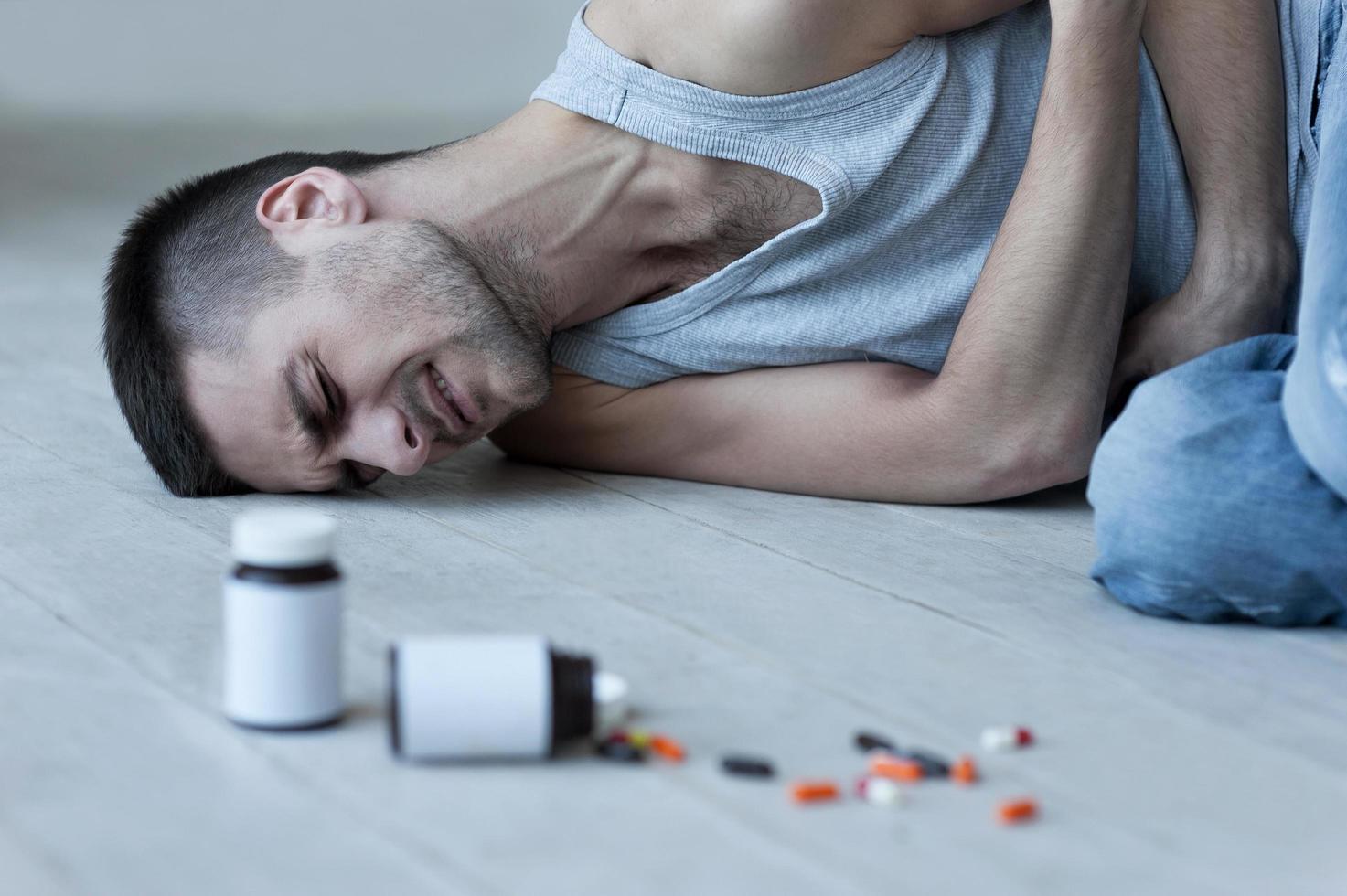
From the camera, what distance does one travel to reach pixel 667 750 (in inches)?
48.1

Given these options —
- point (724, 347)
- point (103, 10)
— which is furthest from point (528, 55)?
point (724, 347)

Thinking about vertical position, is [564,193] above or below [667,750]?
above

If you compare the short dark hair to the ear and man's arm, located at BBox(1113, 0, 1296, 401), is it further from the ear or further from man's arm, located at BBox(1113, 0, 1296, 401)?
man's arm, located at BBox(1113, 0, 1296, 401)

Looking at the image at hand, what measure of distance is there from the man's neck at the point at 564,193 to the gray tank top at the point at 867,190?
4 centimetres

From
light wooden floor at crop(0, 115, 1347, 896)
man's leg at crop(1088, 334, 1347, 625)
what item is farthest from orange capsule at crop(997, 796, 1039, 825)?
man's leg at crop(1088, 334, 1347, 625)

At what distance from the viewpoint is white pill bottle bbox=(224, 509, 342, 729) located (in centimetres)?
117

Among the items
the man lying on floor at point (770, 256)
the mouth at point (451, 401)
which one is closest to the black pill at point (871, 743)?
the man lying on floor at point (770, 256)

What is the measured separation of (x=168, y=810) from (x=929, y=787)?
56cm

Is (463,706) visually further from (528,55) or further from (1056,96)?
(528,55)

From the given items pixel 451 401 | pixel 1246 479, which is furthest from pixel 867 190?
pixel 1246 479

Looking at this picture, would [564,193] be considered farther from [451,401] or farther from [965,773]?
[965,773]

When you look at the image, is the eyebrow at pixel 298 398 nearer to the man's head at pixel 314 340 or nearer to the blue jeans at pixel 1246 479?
the man's head at pixel 314 340

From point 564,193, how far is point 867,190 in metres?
0.40

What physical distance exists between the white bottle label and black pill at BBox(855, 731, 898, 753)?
0.42 metres
